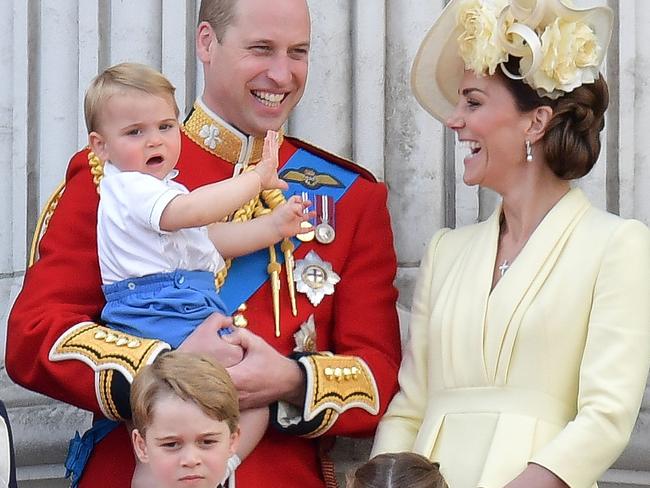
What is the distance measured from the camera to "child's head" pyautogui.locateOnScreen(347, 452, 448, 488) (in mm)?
3826

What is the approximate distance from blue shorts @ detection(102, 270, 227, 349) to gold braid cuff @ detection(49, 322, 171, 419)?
35 millimetres

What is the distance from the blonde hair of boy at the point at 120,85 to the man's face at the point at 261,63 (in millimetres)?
342

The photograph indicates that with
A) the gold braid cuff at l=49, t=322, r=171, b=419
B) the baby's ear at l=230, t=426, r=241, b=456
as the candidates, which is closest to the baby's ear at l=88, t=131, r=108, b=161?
the gold braid cuff at l=49, t=322, r=171, b=419

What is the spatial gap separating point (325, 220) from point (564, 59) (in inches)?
25.8

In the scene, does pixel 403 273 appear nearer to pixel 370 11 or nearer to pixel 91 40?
pixel 370 11

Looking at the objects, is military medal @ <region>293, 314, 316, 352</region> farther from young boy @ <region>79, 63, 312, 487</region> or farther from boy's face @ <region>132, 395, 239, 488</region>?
boy's face @ <region>132, 395, 239, 488</region>

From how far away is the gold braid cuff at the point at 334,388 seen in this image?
4391 millimetres

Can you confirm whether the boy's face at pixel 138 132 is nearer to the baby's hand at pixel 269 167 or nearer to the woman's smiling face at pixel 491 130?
the baby's hand at pixel 269 167

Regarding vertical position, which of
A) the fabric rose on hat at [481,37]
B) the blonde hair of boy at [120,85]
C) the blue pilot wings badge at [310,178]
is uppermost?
the fabric rose on hat at [481,37]

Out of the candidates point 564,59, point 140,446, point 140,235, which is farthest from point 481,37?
point 140,446

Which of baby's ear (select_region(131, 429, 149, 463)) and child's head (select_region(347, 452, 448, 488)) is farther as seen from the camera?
baby's ear (select_region(131, 429, 149, 463))

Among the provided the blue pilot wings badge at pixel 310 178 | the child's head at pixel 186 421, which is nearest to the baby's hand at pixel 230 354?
the child's head at pixel 186 421

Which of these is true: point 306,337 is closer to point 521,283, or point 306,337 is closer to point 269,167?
point 269,167

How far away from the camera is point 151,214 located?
4.24 metres
